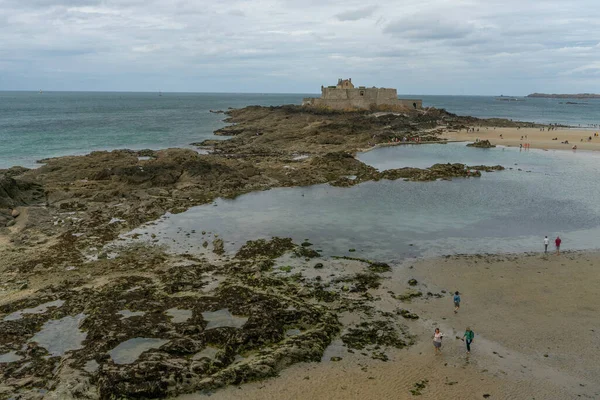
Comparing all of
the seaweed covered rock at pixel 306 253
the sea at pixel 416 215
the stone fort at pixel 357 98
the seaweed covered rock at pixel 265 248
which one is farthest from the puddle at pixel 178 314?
the stone fort at pixel 357 98

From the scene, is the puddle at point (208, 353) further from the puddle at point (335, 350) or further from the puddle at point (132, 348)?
the puddle at point (335, 350)

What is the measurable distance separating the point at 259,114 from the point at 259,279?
249 ft

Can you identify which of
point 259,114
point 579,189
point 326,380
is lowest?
point 326,380

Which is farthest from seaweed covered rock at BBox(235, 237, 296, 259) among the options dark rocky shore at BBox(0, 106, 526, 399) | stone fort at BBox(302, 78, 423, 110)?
stone fort at BBox(302, 78, 423, 110)

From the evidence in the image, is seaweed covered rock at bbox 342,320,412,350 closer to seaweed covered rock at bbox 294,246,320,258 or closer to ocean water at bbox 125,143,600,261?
ocean water at bbox 125,143,600,261

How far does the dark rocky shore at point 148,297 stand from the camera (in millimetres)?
11672

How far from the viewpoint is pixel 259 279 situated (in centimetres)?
1767

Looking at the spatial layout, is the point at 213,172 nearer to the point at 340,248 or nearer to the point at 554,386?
the point at 340,248

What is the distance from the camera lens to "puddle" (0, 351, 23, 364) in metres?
12.1

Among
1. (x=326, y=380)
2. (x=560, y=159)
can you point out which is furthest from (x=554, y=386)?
(x=560, y=159)

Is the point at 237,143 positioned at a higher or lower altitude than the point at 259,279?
higher

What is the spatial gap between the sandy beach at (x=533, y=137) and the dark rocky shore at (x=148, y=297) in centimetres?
4293

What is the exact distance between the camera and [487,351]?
13.1 m

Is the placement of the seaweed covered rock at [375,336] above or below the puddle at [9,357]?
above
